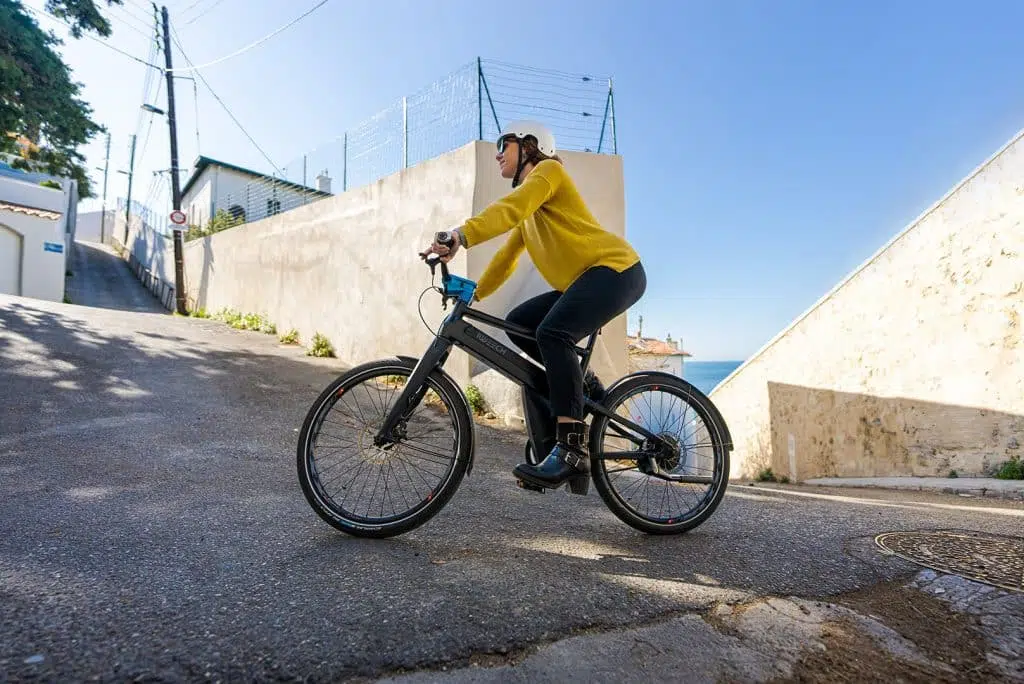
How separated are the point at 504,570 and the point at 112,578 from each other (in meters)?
1.31

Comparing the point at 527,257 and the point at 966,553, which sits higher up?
the point at 527,257

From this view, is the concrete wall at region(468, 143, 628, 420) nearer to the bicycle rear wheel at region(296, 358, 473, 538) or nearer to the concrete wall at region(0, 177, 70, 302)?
the bicycle rear wheel at region(296, 358, 473, 538)

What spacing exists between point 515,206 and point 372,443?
48.0 inches

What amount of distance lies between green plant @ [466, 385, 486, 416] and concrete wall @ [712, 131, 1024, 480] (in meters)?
5.70

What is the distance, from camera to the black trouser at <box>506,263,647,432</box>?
8.48ft

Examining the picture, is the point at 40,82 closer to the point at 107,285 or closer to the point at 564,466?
the point at 564,466

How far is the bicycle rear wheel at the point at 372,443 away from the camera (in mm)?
2506

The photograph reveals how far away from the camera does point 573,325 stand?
8.52 feet

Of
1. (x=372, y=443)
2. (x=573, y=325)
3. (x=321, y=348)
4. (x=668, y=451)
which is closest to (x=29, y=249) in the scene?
(x=321, y=348)

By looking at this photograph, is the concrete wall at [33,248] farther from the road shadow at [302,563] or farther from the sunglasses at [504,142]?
the sunglasses at [504,142]

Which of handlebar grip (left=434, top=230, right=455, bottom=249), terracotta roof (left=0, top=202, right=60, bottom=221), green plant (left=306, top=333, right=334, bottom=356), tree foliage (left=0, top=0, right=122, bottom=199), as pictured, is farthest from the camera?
terracotta roof (left=0, top=202, right=60, bottom=221)

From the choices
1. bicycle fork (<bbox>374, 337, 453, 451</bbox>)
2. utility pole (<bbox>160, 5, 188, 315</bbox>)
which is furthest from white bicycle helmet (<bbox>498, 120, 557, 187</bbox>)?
utility pole (<bbox>160, 5, 188, 315</bbox>)

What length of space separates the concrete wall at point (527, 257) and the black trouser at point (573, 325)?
10.8ft

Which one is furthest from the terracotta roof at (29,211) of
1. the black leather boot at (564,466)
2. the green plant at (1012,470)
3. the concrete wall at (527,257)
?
the green plant at (1012,470)
